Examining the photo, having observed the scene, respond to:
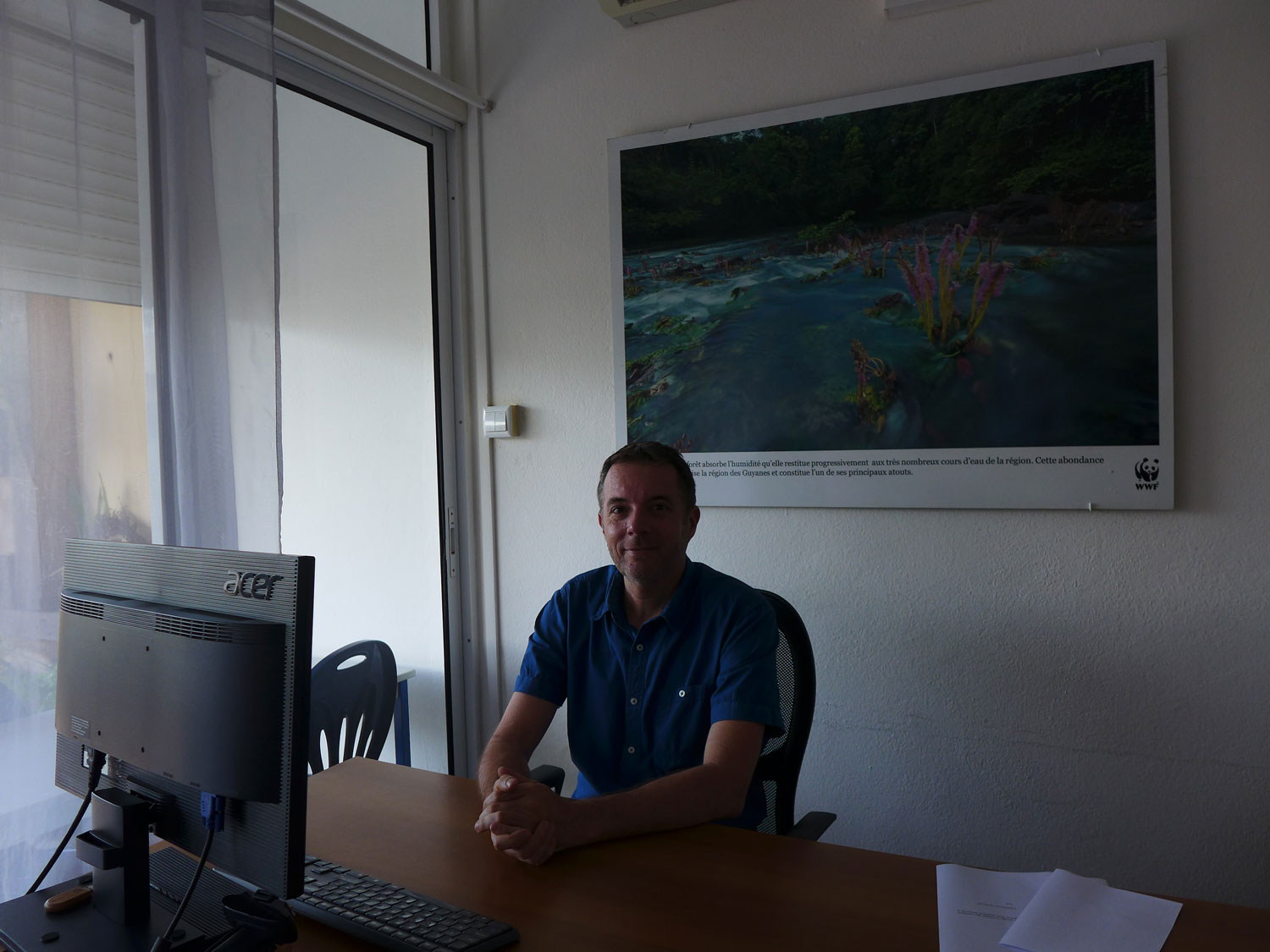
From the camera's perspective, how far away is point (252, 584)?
100 centimetres

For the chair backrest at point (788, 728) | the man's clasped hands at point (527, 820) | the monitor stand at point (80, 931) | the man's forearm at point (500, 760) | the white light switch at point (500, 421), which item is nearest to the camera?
the monitor stand at point (80, 931)

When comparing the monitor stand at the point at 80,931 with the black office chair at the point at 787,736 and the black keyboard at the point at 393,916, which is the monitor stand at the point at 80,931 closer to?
the black keyboard at the point at 393,916

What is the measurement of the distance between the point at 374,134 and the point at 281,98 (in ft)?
1.10

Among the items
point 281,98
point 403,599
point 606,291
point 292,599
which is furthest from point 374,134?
point 292,599

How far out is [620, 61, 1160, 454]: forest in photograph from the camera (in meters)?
1.97

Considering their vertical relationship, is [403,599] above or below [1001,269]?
below

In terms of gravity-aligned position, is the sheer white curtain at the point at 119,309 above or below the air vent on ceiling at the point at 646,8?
below

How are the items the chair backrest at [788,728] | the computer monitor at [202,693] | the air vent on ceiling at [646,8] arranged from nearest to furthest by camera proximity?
the computer monitor at [202,693], the chair backrest at [788,728], the air vent on ceiling at [646,8]

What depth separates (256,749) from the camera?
0.96 meters

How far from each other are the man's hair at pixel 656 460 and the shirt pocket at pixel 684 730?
16.3 inches

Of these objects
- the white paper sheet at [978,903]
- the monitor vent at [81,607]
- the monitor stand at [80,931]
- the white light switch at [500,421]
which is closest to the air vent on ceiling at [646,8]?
the white light switch at [500,421]

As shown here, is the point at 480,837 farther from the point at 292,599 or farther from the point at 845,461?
the point at 845,461

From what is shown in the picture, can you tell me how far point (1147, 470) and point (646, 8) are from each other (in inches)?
67.9

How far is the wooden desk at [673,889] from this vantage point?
1.07 metres
